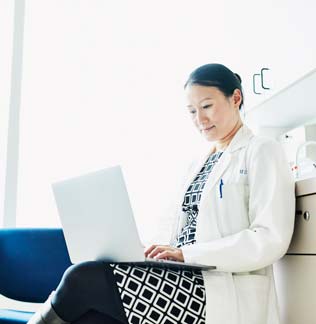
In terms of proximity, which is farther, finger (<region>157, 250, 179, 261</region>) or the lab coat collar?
the lab coat collar

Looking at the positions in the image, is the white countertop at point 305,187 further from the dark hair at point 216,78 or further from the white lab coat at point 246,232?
the dark hair at point 216,78

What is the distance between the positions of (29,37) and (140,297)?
1750 mm

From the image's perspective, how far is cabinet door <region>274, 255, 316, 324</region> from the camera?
1.02 metres

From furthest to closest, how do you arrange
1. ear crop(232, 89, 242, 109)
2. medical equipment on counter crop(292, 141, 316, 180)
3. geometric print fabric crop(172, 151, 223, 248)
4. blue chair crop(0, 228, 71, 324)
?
medical equipment on counter crop(292, 141, 316, 180), blue chair crop(0, 228, 71, 324), ear crop(232, 89, 242, 109), geometric print fabric crop(172, 151, 223, 248)

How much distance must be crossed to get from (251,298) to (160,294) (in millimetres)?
232

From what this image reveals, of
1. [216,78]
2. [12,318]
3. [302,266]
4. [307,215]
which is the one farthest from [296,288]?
[12,318]

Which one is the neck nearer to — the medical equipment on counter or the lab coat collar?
the lab coat collar

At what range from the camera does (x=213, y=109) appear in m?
1.29

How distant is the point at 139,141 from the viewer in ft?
7.29

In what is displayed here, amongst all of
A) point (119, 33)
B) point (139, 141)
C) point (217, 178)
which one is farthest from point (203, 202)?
point (119, 33)

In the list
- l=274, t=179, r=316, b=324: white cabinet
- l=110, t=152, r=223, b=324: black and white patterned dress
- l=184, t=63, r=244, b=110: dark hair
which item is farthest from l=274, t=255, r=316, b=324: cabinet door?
l=184, t=63, r=244, b=110: dark hair

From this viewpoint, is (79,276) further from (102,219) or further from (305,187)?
(305,187)

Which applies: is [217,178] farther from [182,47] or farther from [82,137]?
[182,47]

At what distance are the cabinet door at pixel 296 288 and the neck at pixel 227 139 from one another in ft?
1.27
